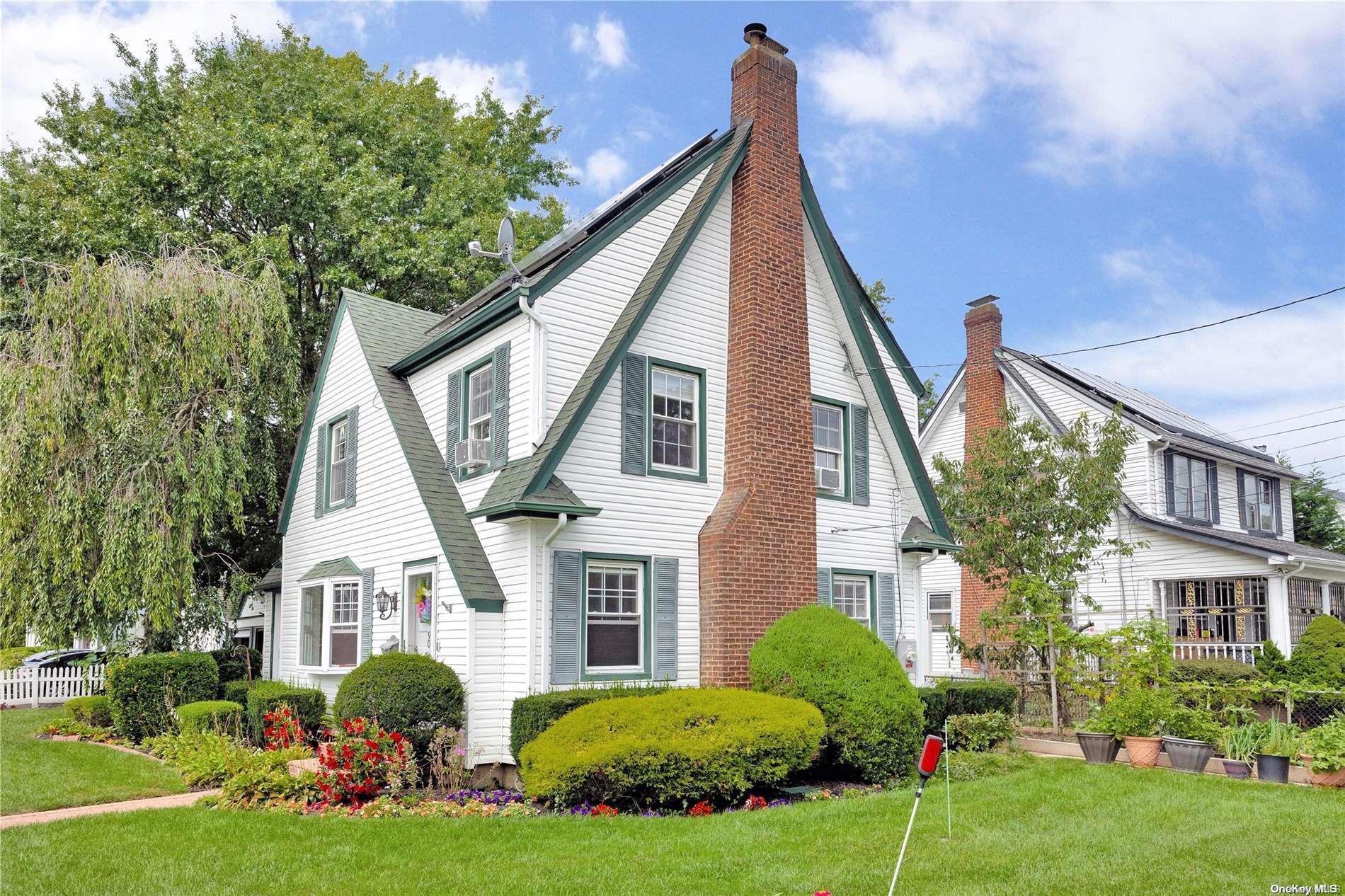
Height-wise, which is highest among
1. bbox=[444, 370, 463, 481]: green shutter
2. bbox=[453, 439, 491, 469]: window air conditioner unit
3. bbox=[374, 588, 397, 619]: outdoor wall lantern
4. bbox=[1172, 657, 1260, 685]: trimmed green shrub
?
bbox=[444, 370, 463, 481]: green shutter

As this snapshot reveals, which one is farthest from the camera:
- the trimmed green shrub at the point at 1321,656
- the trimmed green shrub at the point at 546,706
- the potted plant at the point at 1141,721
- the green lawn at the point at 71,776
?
the trimmed green shrub at the point at 1321,656

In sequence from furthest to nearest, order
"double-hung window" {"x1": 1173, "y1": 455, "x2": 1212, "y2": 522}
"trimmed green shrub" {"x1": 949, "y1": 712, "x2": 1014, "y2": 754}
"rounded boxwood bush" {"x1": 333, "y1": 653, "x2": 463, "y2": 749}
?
"double-hung window" {"x1": 1173, "y1": 455, "x2": 1212, "y2": 522}
"trimmed green shrub" {"x1": 949, "y1": 712, "x2": 1014, "y2": 754}
"rounded boxwood bush" {"x1": 333, "y1": 653, "x2": 463, "y2": 749}

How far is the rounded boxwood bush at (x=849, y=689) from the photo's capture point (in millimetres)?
11430

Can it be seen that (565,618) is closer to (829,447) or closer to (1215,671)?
(829,447)

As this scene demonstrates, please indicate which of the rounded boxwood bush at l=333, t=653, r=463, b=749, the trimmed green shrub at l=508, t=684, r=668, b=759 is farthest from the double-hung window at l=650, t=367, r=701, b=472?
the rounded boxwood bush at l=333, t=653, r=463, b=749

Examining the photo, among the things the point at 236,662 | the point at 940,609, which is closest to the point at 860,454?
the point at 940,609

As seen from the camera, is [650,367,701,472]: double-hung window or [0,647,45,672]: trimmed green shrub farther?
[0,647,45,672]: trimmed green shrub

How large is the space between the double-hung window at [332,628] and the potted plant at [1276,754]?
12.0m

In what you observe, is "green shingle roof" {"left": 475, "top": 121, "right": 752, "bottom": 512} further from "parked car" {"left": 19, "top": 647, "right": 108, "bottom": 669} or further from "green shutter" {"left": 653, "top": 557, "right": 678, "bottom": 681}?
"parked car" {"left": 19, "top": 647, "right": 108, "bottom": 669}

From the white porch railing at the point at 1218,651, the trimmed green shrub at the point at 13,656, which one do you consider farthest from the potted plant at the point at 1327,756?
the trimmed green shrub at the point at 13,656

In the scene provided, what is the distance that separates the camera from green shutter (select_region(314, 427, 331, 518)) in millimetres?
17484

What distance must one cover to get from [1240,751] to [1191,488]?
15.1 m

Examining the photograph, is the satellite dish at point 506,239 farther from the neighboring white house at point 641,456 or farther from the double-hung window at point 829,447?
the double-hung window at point 829,447

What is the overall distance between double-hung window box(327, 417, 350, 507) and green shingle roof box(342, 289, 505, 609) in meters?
1.54
